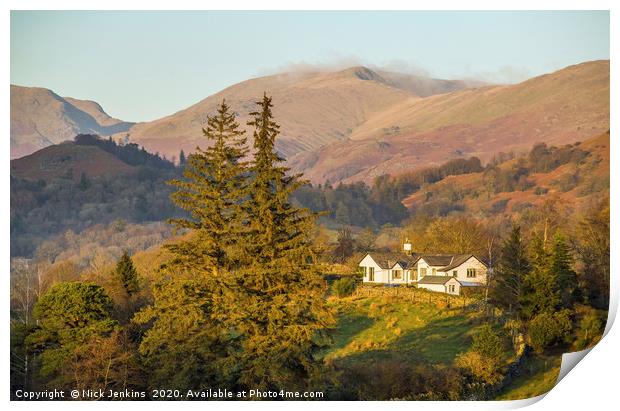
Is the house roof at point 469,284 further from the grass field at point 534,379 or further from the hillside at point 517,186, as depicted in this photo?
the hillside at point 517,186

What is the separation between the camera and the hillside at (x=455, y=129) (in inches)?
3955

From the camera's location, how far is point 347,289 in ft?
123

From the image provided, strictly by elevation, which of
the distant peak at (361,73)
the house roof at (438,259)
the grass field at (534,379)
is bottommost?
the grass field at (534,379)

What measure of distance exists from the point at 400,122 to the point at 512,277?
96629 millimetres

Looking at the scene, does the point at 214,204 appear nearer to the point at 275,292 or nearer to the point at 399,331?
the point at 275,292

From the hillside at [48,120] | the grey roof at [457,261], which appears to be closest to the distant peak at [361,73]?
the hillside at [48,120]

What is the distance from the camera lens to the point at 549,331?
25.4 meters

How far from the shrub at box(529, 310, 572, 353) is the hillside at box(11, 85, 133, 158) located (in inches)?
724

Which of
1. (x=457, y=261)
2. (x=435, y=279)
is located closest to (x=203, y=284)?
(x=435, y=279)

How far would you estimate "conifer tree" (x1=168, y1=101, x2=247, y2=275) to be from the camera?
21.0 m

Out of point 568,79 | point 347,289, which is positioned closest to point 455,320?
point 347,289

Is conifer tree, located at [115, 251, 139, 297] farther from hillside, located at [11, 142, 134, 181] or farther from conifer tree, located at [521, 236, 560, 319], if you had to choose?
hillside, located at [11, 142, 134, 181]

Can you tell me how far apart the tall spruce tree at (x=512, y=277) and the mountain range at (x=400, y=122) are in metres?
51.7

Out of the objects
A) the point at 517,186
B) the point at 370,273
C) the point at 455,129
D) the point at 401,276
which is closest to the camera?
the point at 370,273
